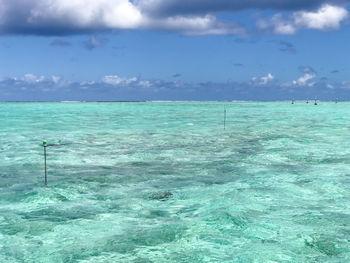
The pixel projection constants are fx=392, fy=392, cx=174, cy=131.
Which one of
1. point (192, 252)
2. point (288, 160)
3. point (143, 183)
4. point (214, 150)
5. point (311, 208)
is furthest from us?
point (214, 150)

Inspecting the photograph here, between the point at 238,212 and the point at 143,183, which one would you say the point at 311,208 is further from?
the point at 143,183

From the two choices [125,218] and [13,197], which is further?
[13,197]

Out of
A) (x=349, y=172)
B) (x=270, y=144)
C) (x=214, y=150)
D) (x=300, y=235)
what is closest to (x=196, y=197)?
(x=300, y=235)

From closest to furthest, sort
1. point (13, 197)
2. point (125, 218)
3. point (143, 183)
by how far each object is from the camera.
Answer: point (125, 218) → point (13, 197) → point (143, 183)

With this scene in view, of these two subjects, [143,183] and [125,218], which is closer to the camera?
[125,218]

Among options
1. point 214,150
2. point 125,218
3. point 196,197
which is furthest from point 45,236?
point 214,150

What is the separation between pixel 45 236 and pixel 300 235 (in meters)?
7.15

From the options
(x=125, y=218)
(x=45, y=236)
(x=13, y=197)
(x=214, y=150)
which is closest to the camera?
(x=45, y=236)

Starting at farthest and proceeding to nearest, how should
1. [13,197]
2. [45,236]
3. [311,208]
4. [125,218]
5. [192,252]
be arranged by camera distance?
[13,197] < [311,208] < [125,218] < [45,236] < [192,252]

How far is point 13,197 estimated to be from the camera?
14.7 m

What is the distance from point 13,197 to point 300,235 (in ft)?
33.7

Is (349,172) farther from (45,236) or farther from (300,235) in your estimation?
(45,236)

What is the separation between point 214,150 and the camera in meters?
27.0

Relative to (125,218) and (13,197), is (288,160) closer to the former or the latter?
(125,218)
